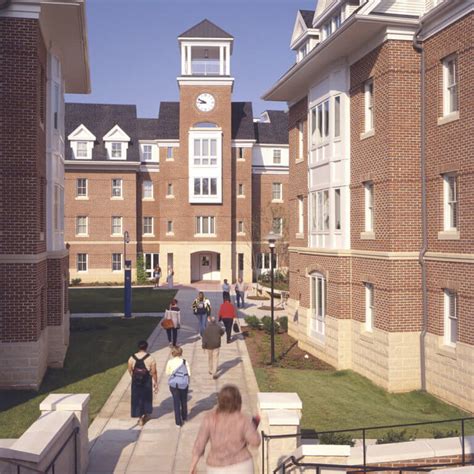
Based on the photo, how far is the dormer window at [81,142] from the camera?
1939 inches

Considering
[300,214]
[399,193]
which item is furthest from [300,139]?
[399,193]

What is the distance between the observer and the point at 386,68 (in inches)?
683

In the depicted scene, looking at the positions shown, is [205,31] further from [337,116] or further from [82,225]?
[337,116]

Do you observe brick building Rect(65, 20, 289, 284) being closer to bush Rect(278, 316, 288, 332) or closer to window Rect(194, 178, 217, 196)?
window Rect(194, 178, 217, 196)

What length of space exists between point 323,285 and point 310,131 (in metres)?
5.50

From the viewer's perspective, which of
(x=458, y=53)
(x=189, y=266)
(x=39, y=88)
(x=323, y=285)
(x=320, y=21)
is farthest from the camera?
(x=189, y=266)

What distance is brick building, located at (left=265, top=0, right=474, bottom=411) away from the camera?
15.7m

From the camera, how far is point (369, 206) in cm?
1902

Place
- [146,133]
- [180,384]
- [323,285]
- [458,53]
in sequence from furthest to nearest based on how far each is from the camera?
[146,133] < [323,285] < [458,53] < [180,384]

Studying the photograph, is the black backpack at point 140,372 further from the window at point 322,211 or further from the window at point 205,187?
the window at point 205,187

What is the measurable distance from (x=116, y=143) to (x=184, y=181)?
700cm

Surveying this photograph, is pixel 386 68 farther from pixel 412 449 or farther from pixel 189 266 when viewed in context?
pixel 189 266

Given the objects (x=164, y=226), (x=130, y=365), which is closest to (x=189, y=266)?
(x=164, y=226)

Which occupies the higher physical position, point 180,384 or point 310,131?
point 310,131
